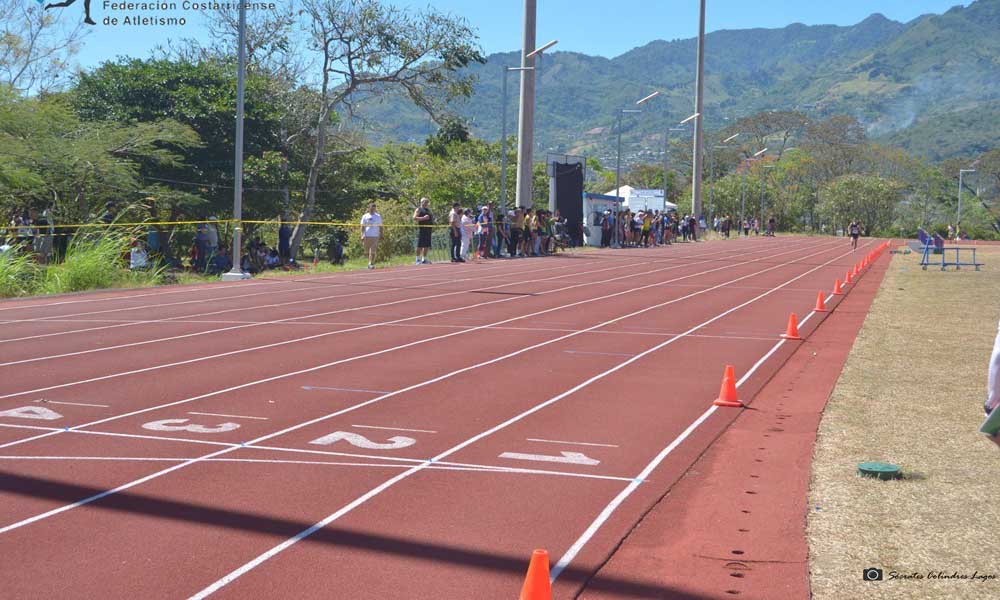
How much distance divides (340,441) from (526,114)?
34153 mm

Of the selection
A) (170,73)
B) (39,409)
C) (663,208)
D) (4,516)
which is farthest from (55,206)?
(663,208)

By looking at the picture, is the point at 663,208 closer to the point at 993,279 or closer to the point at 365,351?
the point at 993,279

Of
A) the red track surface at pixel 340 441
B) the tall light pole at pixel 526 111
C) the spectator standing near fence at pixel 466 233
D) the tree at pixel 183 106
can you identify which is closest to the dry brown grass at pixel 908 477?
the red track surface at pixel 340 441

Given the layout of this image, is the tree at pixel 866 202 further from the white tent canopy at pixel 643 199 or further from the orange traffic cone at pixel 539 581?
the orange traffic cone at pixel 539 581

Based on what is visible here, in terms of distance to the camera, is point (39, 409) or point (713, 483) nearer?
point (713, 483)

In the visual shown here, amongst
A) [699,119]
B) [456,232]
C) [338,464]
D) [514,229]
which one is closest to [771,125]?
[699,119]

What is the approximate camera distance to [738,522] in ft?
21.1

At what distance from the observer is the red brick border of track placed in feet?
17.7

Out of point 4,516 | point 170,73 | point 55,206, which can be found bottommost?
point 4,516

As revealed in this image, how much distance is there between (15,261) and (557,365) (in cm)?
1182

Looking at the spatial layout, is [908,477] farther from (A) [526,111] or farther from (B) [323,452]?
(A) [526,111]

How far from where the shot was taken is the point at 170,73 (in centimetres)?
3925

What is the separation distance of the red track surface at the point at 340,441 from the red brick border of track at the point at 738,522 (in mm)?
149

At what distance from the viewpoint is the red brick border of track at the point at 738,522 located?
5.40 meters
